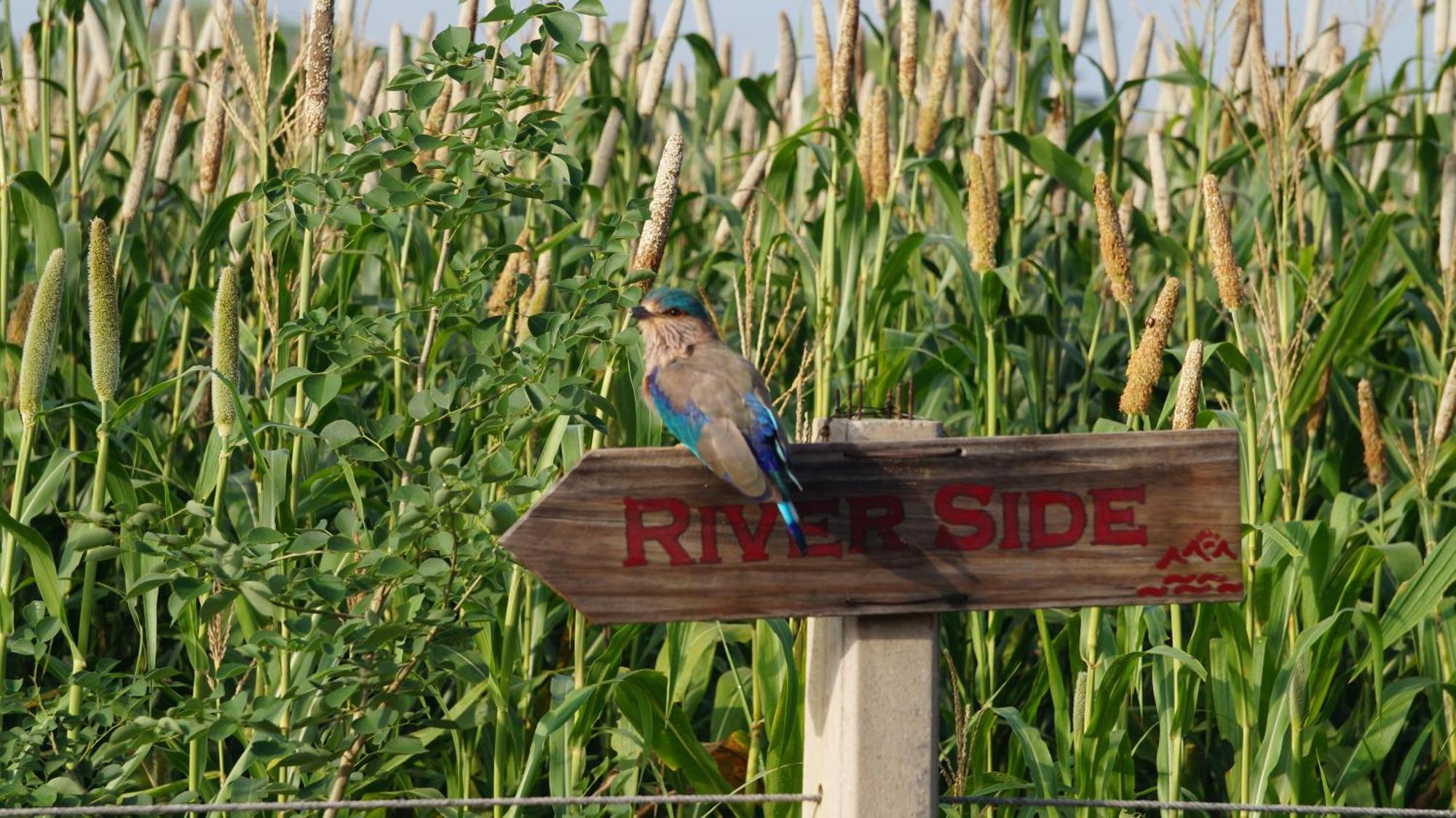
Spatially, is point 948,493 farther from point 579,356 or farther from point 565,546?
point 579,356

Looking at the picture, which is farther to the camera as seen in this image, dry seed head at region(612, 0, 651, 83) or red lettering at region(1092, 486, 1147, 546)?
dry seed head at region(612, 0, 651, 83)

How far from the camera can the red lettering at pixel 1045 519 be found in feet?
7.15

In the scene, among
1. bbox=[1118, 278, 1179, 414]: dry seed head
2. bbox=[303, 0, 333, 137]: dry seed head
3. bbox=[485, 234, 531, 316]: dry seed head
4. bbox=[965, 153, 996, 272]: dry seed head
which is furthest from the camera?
bbox=[965, 153, 996, 272]: dry seed head

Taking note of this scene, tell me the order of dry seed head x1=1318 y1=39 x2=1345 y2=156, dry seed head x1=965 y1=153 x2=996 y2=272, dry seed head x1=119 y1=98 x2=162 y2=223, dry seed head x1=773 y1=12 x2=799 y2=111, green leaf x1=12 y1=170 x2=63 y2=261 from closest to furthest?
green leaf x1=12 y1=170 x2=63 y2=261 → dry seed head x1=965 y1=153 x2=996 y2=272 → dry seed head x1=119 y1=98 x2=162 y2=223 → dry seed head x1=1318 y1=39 x2=1345 y2=156 → dry seed head x1=773 y1=12 x2=799 y2=111

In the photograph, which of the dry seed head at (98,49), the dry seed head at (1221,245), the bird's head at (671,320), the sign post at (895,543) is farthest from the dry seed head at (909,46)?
the dry seed head at (98,49)

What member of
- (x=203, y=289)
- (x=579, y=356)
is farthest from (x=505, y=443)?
(x=203, y=289)

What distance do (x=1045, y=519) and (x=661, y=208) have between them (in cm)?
106

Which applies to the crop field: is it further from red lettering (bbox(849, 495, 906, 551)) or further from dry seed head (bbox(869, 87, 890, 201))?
red lettering (bbox(849, 495, 906, 551))

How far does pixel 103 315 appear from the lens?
3.01 meters

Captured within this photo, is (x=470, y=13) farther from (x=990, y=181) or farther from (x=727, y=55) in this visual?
(x=727, y=55)

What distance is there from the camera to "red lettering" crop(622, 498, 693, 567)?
82.9 inches

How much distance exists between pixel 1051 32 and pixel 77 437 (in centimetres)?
300

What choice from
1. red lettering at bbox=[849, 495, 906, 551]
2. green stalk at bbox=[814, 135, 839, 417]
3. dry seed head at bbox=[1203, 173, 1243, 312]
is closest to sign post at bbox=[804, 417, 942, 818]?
red lettering at bbox=[849, 495, 906, 551]

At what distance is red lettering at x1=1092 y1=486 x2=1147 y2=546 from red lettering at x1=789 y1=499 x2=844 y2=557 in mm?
355
